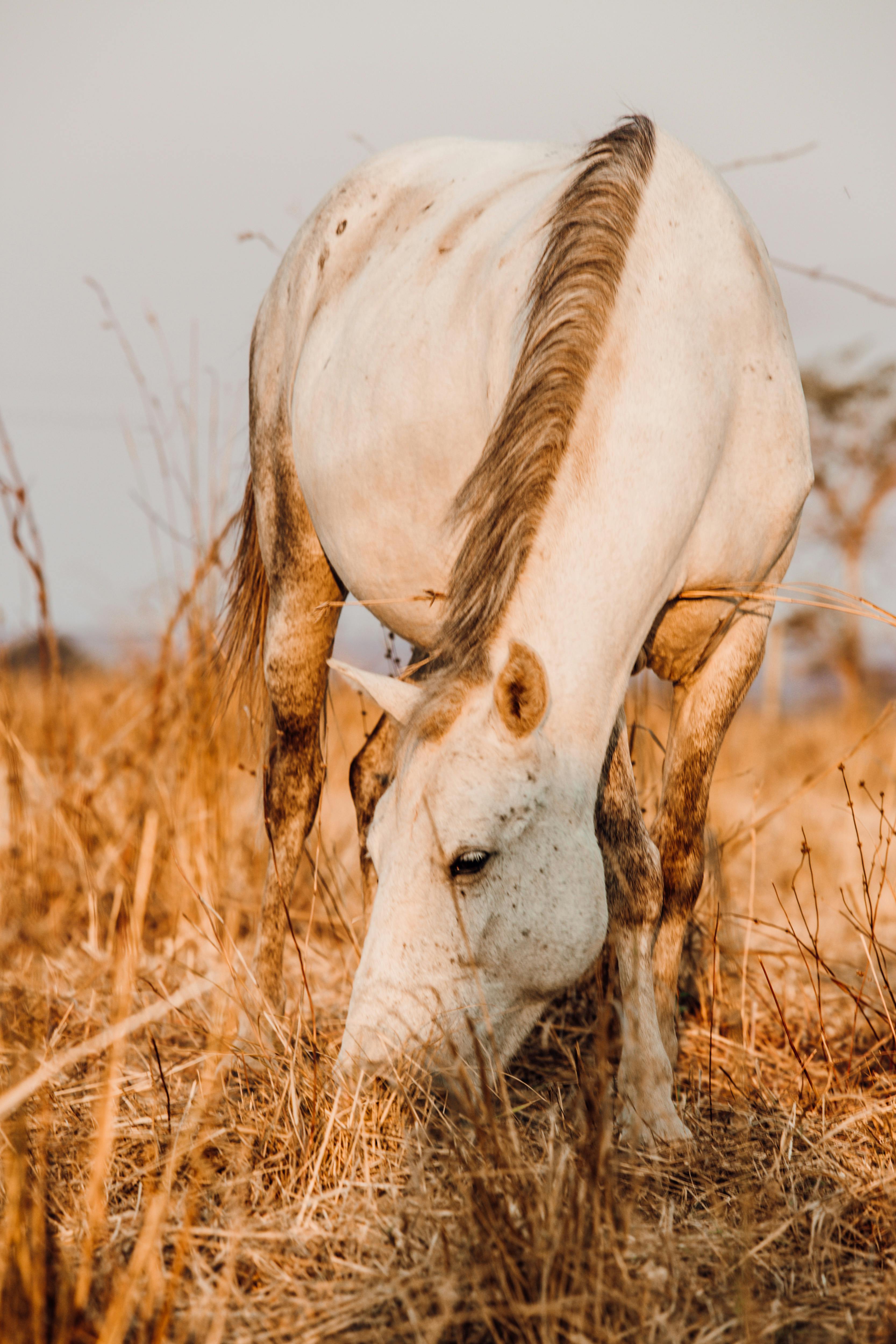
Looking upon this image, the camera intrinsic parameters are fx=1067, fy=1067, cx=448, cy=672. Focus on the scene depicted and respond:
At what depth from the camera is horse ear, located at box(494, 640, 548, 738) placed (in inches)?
73.4

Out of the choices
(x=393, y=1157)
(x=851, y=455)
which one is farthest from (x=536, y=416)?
(x=851, y=455)

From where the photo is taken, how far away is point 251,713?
3.49 meters

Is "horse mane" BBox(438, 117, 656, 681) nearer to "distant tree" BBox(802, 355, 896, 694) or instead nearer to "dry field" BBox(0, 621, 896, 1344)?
"dry field" BBox(0, 621, 896, 1344)

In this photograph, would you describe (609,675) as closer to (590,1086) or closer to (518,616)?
(518,616)

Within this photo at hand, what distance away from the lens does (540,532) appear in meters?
2.03

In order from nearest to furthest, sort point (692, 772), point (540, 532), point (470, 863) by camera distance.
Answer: point (470, 863), point (540, 532), point (692, 772)

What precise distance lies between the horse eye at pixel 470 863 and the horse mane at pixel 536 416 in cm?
31

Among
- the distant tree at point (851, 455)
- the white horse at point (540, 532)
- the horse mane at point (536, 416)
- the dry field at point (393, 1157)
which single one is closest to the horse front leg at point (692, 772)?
the white horse at point (540, 532)

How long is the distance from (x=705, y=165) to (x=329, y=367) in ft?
3.59

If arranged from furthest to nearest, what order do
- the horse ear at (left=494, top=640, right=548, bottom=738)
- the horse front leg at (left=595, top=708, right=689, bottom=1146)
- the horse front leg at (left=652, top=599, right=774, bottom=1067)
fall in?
the horse front leg at (left=652, top=599, right=774, bottom=1067) < the horse front leg at (left=595, top=708, right=689, bottom=1146) < the horse ear at (left=494, top=640, right=548, bottom=738)

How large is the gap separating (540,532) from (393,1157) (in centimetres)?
114

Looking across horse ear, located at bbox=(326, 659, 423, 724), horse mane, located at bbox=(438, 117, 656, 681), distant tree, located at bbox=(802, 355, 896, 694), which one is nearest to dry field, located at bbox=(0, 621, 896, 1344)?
horse ear, located at bbox=(326, 659, 423, 724)

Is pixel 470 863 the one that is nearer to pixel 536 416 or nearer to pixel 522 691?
pixel 522 691

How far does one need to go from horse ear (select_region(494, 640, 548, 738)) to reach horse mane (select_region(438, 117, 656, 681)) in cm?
8
